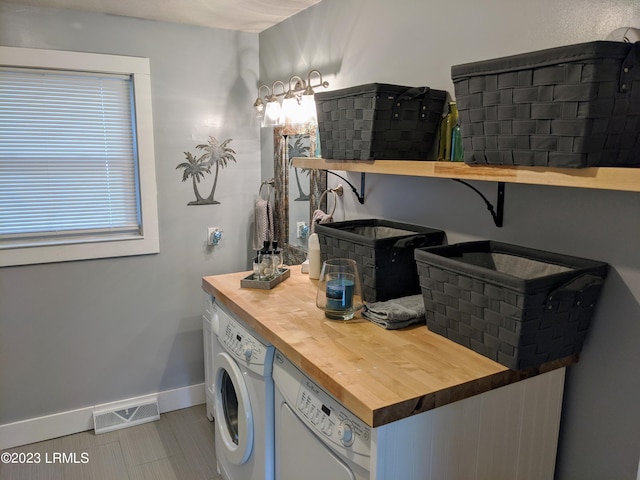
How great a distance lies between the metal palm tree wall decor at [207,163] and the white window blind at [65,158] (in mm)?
298

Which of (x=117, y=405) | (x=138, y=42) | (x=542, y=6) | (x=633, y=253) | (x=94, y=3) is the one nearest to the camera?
(x=633, y=253)

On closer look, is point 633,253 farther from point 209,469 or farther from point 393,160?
point 209,469

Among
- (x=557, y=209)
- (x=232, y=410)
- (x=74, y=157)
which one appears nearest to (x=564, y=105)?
(x=557, y=209)

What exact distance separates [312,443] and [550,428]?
696mm

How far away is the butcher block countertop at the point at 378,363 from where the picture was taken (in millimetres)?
1234

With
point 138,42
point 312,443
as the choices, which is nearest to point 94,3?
point 138,42

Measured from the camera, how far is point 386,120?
1.71 meters

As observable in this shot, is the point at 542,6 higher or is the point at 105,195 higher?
the point at 542,6

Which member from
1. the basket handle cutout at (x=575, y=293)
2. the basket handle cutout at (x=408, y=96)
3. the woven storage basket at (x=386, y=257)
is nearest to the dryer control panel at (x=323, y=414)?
the woven storage basket at (x=386, y=257)

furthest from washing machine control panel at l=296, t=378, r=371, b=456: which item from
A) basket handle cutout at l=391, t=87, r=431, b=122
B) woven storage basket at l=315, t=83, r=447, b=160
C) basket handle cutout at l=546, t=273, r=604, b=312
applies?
basket handle cutout at l=391, t=87, r=431, b=122

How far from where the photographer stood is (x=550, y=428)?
147cm

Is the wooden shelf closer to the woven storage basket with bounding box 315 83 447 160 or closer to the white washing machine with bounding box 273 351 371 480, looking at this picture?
the woven storage basket with bounding box 315 83 447 160

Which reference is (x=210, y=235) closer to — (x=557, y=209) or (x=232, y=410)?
(x=232, y=410)

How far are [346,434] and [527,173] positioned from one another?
0.79 metres
